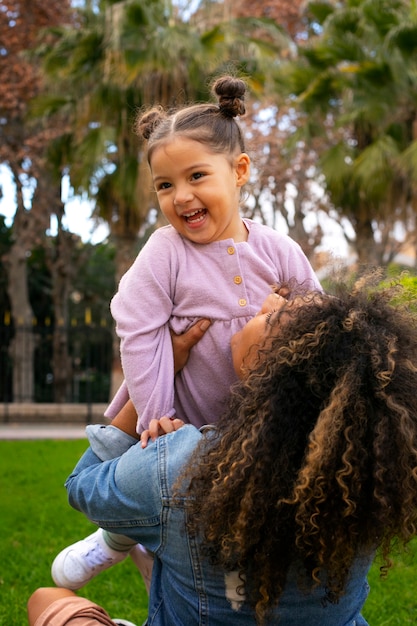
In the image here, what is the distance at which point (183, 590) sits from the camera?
212 centimetres

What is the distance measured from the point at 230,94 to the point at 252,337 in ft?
3.02

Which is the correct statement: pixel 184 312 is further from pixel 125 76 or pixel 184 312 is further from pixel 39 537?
pixel 125 76

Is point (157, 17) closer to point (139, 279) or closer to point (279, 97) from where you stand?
point (279, 97)

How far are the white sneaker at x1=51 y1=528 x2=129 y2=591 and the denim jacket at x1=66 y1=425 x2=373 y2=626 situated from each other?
0.51 metres

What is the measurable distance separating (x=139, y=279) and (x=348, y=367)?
92 cm

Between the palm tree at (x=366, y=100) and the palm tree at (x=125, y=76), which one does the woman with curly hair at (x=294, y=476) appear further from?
the palm tree at (x=366, y=100)

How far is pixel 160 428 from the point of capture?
90.4 inches

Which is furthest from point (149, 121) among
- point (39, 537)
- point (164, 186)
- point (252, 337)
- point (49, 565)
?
point (39, 537)

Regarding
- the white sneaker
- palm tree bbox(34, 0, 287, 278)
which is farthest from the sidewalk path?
the white sneaker

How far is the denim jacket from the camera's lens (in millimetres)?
2020

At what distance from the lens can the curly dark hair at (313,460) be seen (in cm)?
179

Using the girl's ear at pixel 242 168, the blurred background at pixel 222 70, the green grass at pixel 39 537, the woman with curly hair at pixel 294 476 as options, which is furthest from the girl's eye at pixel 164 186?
the blurred background at pixel 222 70

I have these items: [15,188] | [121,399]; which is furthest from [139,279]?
[15,188]

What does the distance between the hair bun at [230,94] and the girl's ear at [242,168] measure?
0.14 meters
